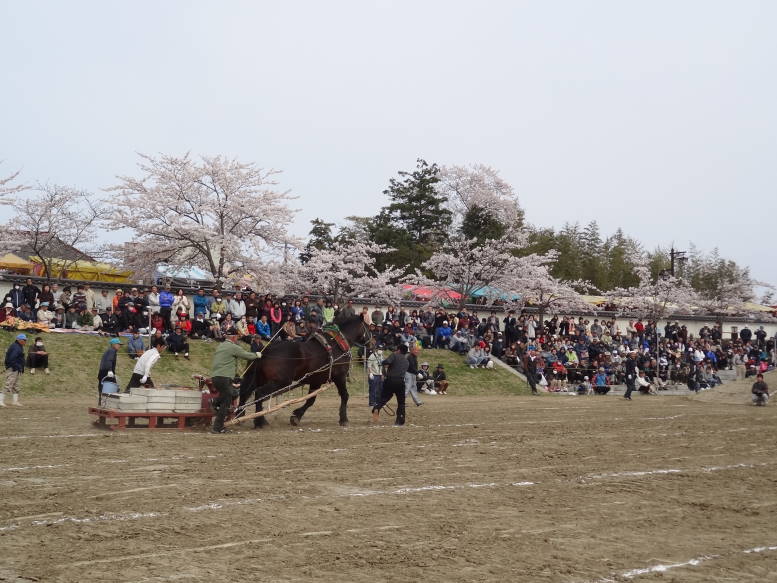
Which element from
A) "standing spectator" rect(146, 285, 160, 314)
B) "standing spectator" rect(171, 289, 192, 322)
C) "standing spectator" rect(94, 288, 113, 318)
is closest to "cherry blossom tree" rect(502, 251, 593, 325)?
"standing spectator" rect(171, 289, 192, 322)

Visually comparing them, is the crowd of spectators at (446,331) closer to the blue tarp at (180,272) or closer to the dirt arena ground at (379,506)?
the dirt arena ground at (379,506)

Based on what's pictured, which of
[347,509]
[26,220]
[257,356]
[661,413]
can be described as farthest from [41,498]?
[26,220]

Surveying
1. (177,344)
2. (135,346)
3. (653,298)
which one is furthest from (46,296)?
(653,298)

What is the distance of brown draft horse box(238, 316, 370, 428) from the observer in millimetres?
17406

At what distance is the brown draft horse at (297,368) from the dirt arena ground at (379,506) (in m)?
0.97

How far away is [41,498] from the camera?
9742 mm

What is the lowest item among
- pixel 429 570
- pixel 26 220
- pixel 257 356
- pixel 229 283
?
pixel 429 570

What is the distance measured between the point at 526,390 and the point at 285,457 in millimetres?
23759

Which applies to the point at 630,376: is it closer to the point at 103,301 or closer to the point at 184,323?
the point at 184,323

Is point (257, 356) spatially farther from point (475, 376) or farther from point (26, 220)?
point (26, 220)

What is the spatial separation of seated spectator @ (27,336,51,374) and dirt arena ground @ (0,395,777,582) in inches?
384

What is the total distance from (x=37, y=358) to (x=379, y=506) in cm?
1971

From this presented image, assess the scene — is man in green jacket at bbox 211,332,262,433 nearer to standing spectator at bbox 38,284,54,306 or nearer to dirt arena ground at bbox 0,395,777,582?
dirt arena ground at bbox 0,395,777,582

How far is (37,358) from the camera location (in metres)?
26.6
